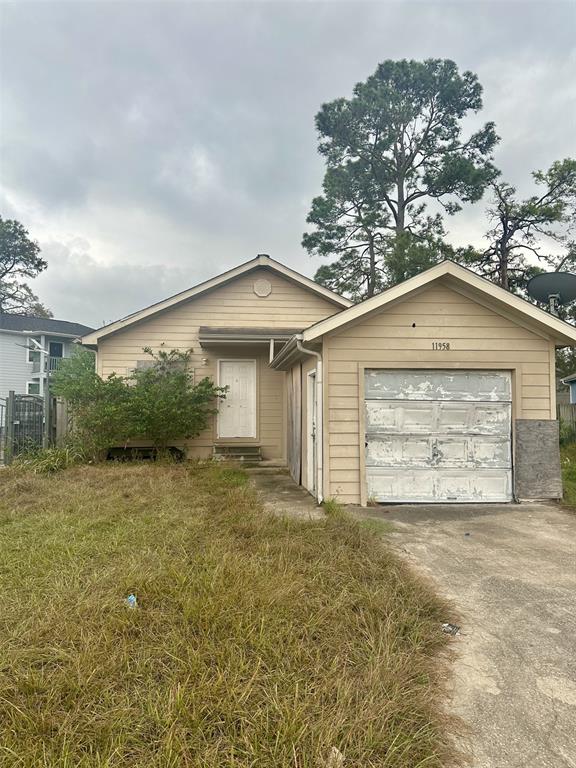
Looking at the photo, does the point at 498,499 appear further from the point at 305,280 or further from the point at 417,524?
the point at 305,280

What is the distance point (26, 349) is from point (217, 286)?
1900 centimetres

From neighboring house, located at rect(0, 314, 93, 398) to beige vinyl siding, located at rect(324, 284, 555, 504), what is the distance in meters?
21.4

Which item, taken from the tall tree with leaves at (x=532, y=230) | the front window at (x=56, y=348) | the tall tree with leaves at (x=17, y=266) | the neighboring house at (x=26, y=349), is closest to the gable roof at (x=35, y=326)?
the neighboring house at (x=26, y=349)

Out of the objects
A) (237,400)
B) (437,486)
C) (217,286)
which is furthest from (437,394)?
(217,286)

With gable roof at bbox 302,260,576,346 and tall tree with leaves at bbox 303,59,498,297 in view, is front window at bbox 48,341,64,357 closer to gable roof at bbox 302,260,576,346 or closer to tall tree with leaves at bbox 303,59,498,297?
tall tree with leaves at bbox 303,59,498,297

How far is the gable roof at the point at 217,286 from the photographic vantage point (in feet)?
33.5

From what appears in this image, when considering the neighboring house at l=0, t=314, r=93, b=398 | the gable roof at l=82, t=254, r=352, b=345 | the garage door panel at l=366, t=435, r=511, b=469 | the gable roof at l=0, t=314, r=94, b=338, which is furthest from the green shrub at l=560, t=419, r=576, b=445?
the neighboring house at l=0, t=314, r=93, b=398

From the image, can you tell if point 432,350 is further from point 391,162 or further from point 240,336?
point 391,162

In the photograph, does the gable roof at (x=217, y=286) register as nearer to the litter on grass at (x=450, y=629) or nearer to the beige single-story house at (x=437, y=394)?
the beige single-story house at (x=437, y=394)

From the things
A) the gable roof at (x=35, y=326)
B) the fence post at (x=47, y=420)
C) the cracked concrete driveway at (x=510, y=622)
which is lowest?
the cracked concrete driveway at (x=510, y=622)

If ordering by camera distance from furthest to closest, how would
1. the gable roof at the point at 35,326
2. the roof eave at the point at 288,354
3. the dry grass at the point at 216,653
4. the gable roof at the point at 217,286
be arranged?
1. the gable roof at the point at 35,326
2. the gable roof at the point at 217,286
3. the roof eave at the point at 288,354
4. the dry grass at the point at 216,653

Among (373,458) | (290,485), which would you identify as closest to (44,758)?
(373,458)

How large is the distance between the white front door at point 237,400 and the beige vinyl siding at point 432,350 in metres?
4.77

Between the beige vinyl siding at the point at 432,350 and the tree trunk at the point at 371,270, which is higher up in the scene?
the tree trunk at the point at 371,270
